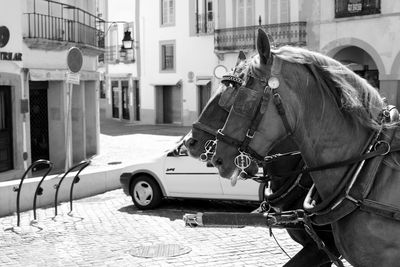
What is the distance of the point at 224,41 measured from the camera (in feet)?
105

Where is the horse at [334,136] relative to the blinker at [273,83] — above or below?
below

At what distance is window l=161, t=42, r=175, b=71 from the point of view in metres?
36.4

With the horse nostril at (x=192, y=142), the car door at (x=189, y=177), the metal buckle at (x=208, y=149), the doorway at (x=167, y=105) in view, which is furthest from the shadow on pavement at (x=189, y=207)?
the doorway at (x=167, y=105)

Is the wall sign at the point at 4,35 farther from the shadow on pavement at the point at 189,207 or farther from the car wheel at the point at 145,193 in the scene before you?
the shadow on pavement at the point at 189,207

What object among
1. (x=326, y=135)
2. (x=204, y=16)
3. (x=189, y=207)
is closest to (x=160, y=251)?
(x=189, y=207)

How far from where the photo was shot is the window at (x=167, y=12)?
118 feet

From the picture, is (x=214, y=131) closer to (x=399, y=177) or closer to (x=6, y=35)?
(x=399, y=177)

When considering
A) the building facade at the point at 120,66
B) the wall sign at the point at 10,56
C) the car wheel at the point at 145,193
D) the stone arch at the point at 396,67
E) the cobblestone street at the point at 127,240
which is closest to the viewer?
the cobblestone street at the point at 127,240

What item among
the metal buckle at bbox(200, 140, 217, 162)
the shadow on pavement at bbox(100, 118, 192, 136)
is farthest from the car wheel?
the shadow on pavement at bbox(100, 118, 192, 136)

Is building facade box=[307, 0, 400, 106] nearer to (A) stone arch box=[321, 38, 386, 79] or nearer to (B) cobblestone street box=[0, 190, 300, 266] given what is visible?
(A) stone arch box=[321, 38, 386, 79]

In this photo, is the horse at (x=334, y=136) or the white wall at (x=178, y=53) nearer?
the horse at (x=334, y=136)

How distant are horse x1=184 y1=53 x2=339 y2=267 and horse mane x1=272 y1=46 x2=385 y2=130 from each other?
35 centimetres

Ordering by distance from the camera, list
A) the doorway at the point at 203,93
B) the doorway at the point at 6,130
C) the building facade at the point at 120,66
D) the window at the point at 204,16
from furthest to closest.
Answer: the building facade at the point at 120,66 < the doorway at the point at 203,93 < the window at the point at 204,16 < the doorway at the point at 6,130

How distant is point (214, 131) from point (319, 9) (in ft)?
82.3
